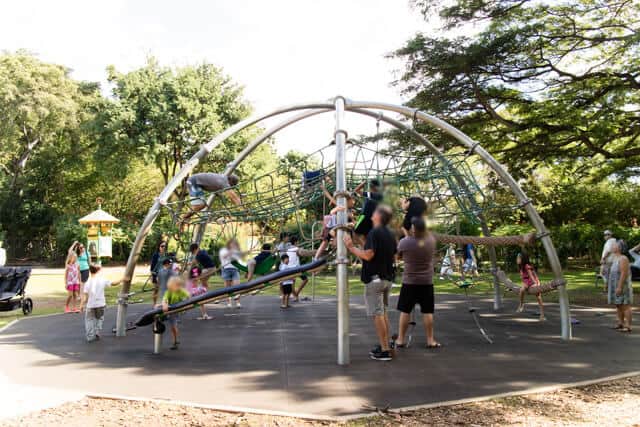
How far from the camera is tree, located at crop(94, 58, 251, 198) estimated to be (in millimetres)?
24609

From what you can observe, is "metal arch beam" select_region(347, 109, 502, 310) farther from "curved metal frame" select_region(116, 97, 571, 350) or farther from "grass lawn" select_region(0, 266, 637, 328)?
"grass lawn" select_region(0, 266, 637, 328)

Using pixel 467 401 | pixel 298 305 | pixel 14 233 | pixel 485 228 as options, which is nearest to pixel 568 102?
pixel 485 228

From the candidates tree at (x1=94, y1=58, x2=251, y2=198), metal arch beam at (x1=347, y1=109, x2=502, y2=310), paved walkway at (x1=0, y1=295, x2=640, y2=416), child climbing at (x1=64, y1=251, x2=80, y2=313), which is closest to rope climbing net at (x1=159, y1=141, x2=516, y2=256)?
metal arch beam at (x1=347, y1=109, x2=502, y2=310)

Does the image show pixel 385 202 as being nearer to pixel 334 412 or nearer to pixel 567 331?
pixel 334 412

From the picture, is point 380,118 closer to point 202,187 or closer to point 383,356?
point 202,187

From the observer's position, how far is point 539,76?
12.6 m

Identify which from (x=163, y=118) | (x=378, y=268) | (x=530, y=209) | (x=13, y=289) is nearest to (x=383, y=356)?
(x=378, y=268)

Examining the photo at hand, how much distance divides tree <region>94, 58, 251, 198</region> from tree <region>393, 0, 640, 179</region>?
1433 centimetres

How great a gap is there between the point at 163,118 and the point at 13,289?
15.4 metres

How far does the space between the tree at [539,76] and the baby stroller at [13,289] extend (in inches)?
397

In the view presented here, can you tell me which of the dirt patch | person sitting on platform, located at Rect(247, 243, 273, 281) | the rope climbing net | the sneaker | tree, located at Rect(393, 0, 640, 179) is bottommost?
the dirt patch

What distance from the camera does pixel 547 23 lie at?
1189 cm

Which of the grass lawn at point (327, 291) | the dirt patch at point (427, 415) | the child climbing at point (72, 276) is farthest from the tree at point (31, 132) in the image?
the dirt patch at point (427, 415)

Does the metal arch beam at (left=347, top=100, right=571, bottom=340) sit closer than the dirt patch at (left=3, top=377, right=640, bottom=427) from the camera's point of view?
No
